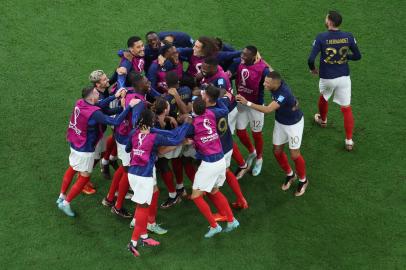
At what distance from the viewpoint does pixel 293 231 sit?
6.73 metres

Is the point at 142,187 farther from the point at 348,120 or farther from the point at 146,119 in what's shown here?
the point at 348,120

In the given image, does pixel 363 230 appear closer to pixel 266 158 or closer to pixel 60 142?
pixel 266 158

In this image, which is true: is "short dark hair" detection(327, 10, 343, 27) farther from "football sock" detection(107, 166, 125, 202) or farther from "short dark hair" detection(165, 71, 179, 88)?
"football sock" detection(107, 166, 125, 202)

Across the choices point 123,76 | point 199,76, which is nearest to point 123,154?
point 123,76

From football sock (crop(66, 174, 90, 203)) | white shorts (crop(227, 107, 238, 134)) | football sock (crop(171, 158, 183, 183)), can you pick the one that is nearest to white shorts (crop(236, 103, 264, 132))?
white shorts (crop(227, 107, 238, 134))

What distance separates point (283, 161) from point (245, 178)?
668 mm

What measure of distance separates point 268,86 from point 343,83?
163cm

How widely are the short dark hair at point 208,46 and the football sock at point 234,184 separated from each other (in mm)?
1526

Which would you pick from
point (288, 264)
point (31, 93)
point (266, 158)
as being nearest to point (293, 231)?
point (288, 264)

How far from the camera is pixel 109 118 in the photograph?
6.37 m

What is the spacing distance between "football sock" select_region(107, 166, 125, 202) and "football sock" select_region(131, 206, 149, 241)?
2.25 ft

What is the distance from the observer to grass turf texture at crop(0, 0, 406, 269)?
6473 mm

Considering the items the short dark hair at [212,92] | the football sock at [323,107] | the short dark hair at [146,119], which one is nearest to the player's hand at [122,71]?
the short dark hair at [146,119]

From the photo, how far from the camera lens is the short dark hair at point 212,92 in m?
6.25
